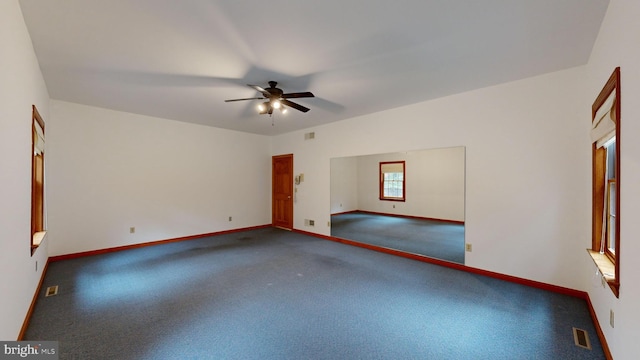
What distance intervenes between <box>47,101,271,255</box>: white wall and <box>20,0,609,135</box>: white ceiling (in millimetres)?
860

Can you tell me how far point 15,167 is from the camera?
1.96 m

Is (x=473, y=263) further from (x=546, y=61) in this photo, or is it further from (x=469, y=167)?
(x=546, y=61)

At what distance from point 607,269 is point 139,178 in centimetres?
664

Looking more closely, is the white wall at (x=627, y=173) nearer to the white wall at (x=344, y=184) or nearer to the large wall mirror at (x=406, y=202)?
the large wall mirror at (x=406, y=202)

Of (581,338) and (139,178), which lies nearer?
(581,338)

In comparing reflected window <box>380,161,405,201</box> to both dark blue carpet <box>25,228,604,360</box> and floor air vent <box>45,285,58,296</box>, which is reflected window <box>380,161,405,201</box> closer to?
dark blue carpet <box>25,228,604,360</box>

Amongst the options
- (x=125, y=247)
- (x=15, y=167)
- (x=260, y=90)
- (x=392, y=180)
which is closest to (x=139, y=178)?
(x=125, y=247)

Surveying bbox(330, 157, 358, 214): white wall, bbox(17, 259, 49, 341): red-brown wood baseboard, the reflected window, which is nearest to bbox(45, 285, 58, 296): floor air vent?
bbox(17, 259, 49, 341): red-brown wood baseboard

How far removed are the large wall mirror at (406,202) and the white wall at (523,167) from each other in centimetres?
34

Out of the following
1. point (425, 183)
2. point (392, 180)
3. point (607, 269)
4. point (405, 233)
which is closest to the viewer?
point (607, 269)

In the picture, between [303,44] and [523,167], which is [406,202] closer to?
[523,167]

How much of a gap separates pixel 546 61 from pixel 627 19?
1.39 meters

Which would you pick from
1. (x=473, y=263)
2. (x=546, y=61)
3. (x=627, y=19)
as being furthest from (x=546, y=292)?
(x=627, y=19)

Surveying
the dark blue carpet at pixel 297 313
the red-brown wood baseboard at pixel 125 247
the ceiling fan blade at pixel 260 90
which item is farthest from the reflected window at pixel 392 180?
the red-brown wood baseboard at pixel 125 247
